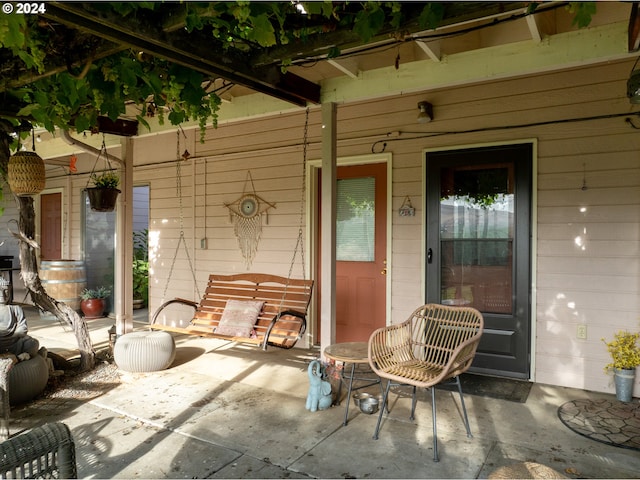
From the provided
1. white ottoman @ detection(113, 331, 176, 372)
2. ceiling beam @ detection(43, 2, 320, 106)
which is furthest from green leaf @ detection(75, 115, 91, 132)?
white ottoman @ detection(113, 331, 176, 372)

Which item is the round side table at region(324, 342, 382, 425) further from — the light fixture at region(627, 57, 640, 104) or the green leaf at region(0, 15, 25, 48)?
the green leaf at region(0, 15, 25, 48)

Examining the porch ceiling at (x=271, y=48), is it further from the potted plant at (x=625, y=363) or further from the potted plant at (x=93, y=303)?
the potted plant at (x=93, y=303)

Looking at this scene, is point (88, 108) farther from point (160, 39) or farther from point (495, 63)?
point (495, 63)

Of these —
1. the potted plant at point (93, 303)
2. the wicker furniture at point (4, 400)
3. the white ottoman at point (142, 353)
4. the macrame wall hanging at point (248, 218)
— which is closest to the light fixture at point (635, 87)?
the macrame wall hanging at point (248, 218)

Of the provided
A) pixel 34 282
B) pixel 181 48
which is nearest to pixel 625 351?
pixel 181 48

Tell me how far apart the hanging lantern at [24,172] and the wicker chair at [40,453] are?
7.72 ft

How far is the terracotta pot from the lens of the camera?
6.60 metres

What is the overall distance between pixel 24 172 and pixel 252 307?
2.25 metres

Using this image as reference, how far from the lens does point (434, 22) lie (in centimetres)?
205

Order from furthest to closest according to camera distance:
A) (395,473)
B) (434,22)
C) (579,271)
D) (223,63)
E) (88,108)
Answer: (579,271) → (88,108) → (223,63) → (395,473) → (434,22)

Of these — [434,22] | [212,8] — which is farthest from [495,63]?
[212,8]

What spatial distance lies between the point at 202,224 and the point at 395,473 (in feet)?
13.7

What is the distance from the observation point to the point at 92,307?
662cm

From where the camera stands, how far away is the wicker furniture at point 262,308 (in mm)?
4031
